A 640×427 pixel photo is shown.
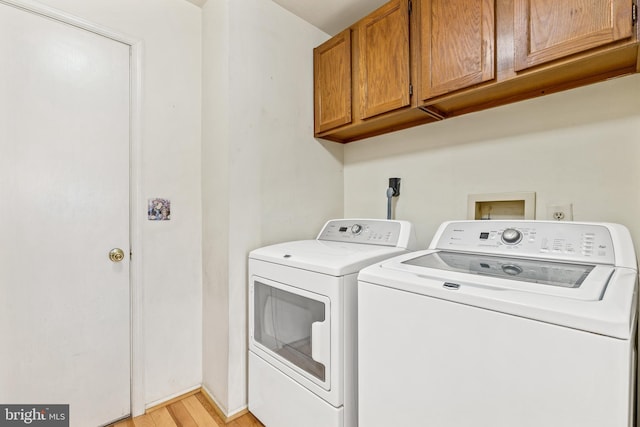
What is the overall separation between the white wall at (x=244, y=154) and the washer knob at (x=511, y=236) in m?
1.17

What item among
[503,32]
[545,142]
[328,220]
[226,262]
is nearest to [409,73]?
[503,32]

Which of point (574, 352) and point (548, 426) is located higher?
point (574, 352)

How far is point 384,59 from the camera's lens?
5.19 ft

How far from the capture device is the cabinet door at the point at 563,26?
37.8 inches

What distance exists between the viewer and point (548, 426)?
0.66m

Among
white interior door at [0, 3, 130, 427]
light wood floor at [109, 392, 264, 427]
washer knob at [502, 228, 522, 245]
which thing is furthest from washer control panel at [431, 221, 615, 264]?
white interior door at [0, 3, 130, 427]

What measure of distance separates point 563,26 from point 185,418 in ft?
8.26

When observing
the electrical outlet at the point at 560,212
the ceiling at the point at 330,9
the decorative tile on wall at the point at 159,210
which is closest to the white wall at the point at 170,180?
the decorative tile on wall at the point at 159,210

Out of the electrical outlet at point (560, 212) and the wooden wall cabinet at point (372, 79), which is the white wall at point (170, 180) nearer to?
the wooden wall cabinet at point (372, 79)

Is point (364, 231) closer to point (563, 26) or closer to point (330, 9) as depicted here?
point (563, 26)

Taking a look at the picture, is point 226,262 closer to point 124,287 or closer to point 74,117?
point 124,287

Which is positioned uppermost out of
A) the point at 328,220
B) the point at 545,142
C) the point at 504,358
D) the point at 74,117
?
the point at 74,117

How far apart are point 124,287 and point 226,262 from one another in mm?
565

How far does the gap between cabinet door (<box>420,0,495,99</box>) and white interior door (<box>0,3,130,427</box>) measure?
160 centimetres
